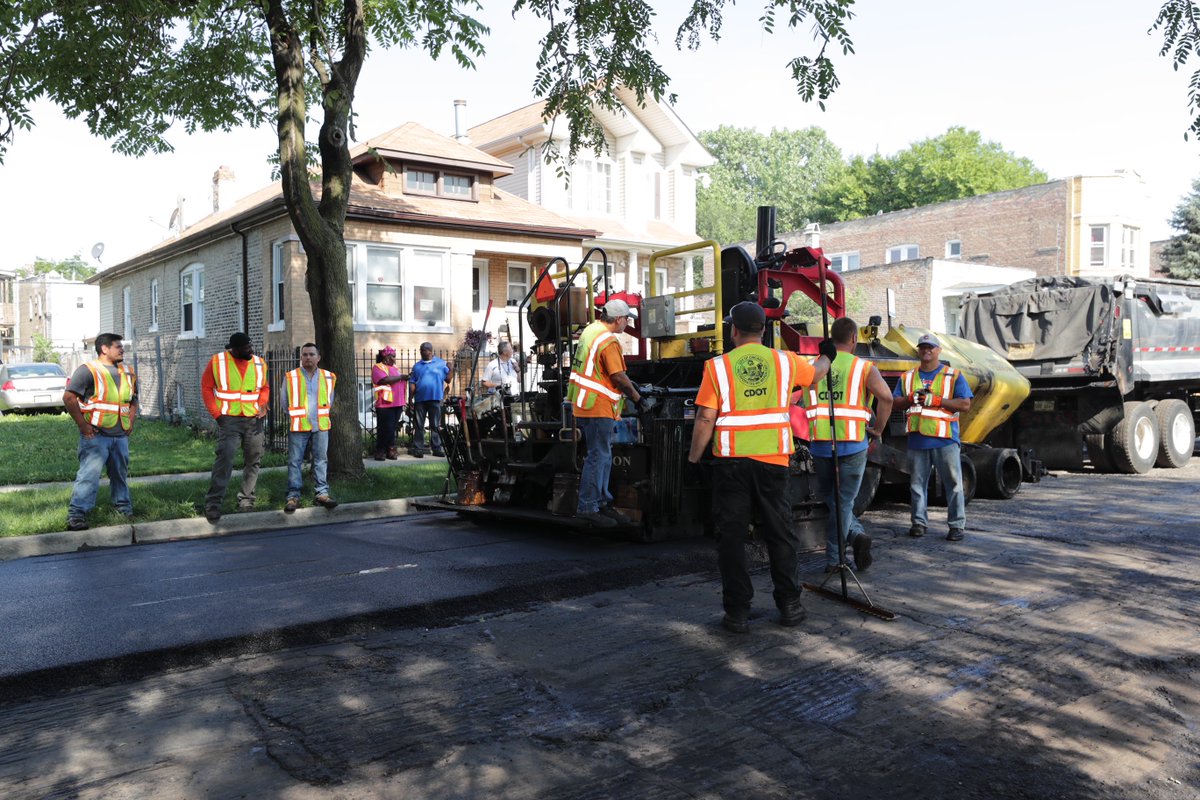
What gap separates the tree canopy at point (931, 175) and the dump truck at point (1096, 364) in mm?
45664

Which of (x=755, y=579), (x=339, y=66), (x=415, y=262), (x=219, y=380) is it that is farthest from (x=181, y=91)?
(x=755, y=579)

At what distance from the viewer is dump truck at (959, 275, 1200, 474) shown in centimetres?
1386

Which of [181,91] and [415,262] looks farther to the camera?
[415,262]

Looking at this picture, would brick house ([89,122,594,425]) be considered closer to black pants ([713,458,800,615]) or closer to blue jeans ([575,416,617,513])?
blue jeans ([575,416,617,513])

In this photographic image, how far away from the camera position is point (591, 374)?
7.85m

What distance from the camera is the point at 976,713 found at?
4.34 metres

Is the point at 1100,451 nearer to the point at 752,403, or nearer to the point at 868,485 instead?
the point at 868,485

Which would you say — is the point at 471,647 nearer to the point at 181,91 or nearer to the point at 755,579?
the point at 755,579

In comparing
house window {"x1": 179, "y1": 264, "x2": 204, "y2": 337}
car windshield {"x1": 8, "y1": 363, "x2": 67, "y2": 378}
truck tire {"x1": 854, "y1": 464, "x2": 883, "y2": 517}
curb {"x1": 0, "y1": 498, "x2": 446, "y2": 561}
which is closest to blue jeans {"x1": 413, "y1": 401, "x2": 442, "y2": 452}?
curb {"x1": 0, "y1": 498, "x2": 446, "y2": 561}

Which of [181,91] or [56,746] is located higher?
[181,91]

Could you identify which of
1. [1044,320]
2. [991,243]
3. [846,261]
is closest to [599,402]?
[1044,320]

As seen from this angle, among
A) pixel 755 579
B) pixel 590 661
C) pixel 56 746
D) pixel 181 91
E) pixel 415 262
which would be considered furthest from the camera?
pixel 415 262

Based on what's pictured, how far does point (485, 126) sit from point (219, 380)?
71.7ft

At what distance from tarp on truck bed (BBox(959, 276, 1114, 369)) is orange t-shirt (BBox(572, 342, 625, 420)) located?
895 centimetres
